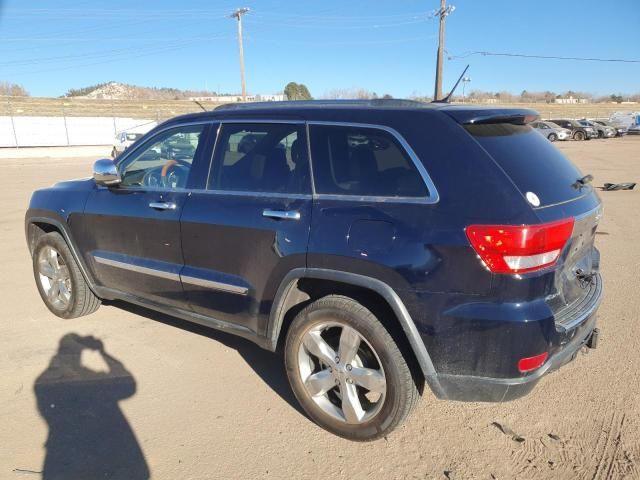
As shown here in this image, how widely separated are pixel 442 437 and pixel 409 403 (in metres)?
0.42

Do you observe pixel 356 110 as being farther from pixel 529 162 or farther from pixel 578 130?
pixel 578 130

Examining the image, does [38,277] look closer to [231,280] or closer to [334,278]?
[231,280]

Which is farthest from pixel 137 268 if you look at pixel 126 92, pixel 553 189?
pixel 126 92

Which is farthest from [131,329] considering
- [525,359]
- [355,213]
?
[525,359]

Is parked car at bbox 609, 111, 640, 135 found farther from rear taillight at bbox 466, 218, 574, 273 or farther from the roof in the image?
rear taillight at bbox 466, 218, 574, 273

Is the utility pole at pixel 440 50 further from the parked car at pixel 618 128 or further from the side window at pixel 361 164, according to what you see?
the side window at pixel 361 164

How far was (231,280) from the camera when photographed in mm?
3062

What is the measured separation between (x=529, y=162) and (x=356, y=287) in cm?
112

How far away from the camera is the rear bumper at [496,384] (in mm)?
2324

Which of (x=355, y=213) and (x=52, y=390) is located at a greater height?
(x=355, y=213)

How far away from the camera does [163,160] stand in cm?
398

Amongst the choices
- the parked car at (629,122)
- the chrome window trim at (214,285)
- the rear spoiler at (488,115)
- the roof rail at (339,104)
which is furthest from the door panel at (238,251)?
the parked car at (629,122)

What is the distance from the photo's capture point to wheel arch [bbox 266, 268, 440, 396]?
2.41 m

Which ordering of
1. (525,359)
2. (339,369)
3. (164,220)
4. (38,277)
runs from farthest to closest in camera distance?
(38,277) < (164,220) < (339,369) < (525,359)
